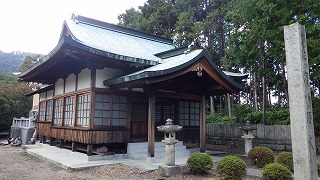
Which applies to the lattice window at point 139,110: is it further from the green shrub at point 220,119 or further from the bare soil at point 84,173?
the green shrub at point 220,119

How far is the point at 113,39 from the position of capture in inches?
559

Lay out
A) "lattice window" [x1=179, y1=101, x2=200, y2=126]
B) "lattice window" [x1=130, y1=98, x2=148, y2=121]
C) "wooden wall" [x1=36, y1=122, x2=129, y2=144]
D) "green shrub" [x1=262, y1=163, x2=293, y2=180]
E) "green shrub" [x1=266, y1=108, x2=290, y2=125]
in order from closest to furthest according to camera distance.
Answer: "green shrub" [x1=262, y1=163, x2=293, y2=180], "wooden wall" [x1=36, y1=122, x2=129, y2=144], "lattice window" [x1=130, y1=98, x2=148, y2=121], "lattice window" [x1=179, y1=101, x2=200, y2=126], "green shrub" [x1=266, y1=108, x2=290, y2=125]

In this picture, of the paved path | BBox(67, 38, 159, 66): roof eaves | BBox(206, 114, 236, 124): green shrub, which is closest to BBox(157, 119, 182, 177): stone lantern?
the paved path

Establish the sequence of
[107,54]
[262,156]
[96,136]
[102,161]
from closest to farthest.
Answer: [262,156] → [107,54] → [102,161] → [96,136]

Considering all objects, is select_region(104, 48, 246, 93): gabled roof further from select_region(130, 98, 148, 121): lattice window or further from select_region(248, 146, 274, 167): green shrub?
select_region(248, 146, 274, 167): green shrub

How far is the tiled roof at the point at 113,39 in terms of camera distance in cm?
1208

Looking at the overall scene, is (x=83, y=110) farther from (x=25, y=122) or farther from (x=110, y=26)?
(x=25, y=122)

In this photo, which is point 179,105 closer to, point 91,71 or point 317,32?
point 91,71

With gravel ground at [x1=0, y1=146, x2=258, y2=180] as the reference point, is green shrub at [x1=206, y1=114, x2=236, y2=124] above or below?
above

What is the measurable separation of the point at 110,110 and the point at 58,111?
470 centimetres

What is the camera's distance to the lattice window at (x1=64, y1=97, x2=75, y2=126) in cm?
1203

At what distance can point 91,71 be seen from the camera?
10484mm

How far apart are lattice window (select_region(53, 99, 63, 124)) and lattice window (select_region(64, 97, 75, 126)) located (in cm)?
82

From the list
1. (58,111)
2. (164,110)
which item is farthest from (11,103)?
(164,110)
